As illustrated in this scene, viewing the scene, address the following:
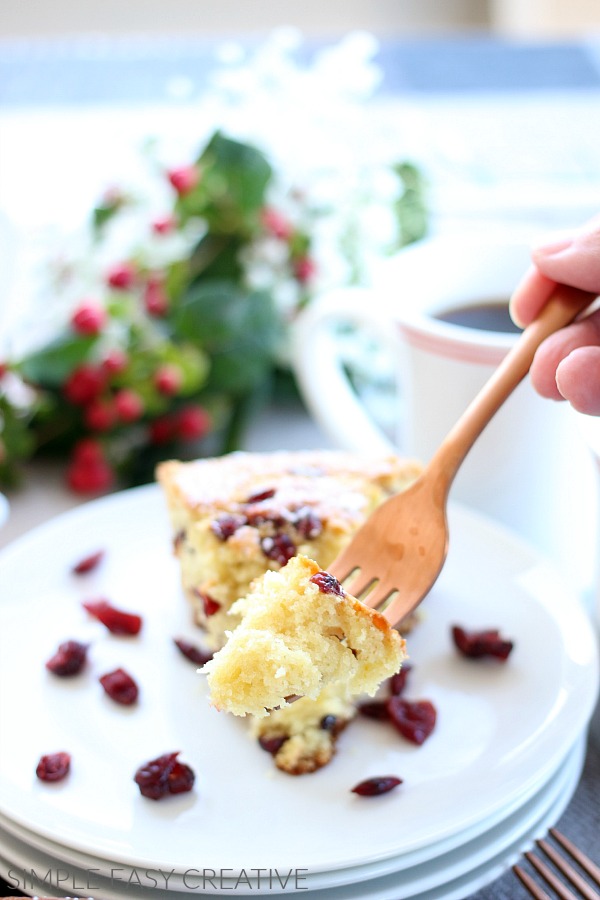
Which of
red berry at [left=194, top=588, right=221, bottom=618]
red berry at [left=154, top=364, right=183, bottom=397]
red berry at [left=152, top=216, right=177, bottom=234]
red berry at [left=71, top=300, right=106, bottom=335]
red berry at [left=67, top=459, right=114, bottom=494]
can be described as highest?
red berry at [left=152, top=216, right=177, bottom=234]

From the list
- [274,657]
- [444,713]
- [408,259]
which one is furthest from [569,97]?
[274,657]

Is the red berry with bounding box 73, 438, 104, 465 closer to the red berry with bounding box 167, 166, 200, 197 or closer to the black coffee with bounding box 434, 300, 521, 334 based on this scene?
the red berry with bounding box 167, 166, 200, 197

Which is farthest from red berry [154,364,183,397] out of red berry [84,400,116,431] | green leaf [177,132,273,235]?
green leaf [177,132,273,235]

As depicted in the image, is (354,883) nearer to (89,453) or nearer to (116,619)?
(116,619)

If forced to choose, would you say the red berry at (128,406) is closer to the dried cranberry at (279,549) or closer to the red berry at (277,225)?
the red berry at (277,225)

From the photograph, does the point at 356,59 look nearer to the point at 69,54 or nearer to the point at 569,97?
the point at 569,97

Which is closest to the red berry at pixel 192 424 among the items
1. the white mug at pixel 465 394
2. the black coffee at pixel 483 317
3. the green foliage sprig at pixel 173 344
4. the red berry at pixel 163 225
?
the green foliage sprig at pixel 173 344
